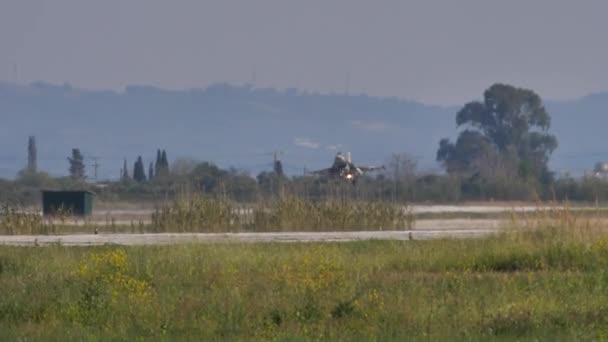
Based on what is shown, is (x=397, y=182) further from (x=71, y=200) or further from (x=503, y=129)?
(x=503, y=129)

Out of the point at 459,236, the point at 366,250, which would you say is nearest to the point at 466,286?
the point at 366,250

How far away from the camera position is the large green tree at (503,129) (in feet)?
400

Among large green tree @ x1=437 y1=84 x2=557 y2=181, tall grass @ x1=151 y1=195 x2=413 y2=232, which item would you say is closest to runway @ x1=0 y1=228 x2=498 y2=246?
tall grass @ x1=151 y1=195 x2=413 y2=232

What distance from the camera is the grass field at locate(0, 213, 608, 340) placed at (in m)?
19.4

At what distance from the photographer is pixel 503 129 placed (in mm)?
124875

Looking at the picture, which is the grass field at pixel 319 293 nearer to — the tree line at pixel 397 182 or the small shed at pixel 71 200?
the tree line at pixel 397 182

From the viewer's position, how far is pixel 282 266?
2541 cm

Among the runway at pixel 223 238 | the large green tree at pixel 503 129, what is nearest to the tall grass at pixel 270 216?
the runway at pixel 223 238

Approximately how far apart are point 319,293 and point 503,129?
345 feet

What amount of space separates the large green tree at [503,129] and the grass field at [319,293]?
297ft

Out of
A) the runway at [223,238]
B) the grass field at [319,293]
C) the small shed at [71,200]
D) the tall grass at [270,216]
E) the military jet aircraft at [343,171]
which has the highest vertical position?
the military jet aircraft at [343,171]

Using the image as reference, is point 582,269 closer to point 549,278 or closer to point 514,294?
point 549,278

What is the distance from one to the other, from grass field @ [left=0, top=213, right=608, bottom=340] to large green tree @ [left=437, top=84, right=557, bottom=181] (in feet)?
297

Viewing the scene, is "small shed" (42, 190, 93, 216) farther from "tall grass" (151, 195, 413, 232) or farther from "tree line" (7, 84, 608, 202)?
"tall grass" (151, 195, 413, 232)
